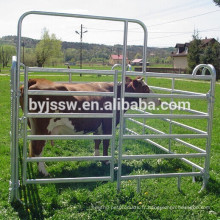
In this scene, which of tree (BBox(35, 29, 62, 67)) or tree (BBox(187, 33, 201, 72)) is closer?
tree (BBox(187, 33, 201, 72))

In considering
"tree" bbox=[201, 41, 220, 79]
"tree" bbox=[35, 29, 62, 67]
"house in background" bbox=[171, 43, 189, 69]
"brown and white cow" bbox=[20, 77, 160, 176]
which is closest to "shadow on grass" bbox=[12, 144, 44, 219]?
"brown and white cow" bbox=[20, 77, 160, 176]

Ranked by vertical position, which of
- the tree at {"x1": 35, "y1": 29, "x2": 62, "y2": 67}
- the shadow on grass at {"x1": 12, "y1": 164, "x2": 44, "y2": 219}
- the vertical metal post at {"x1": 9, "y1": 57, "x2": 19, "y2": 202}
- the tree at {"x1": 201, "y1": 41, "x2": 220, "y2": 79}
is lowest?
the shadow on grass at {"x1": 12, "y1": 164, "x2": 44, "y2": 219}

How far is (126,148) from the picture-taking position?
6.86 metres

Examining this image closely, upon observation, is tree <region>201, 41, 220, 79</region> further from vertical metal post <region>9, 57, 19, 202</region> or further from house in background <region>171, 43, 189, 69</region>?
vertical metal post <region>9, 57, 19, 202</region>

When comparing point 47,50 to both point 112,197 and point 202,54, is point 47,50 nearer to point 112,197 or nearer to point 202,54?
point 202,54

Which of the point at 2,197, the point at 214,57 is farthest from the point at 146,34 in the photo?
the point at 214,57

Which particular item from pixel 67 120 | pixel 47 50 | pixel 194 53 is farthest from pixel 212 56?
pixel 67 120

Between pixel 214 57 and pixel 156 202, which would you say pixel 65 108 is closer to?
pixel 156 202

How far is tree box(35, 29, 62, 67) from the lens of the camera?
60.0 m

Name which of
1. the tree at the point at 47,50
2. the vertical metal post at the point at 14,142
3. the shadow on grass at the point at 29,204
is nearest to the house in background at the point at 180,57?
the tree at the point at 47,50

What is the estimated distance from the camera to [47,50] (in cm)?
6159

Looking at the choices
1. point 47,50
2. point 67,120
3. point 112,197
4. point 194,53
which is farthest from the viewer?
point 47,50

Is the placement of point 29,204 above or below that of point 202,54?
below

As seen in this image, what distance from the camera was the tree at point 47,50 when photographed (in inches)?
2360
